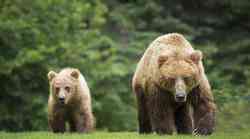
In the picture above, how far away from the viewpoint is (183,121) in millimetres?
15727

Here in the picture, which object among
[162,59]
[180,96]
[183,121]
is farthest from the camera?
[183,121]

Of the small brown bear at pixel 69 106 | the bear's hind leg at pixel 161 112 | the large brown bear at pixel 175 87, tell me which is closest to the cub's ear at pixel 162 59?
the large brown bear at pixel 175 87

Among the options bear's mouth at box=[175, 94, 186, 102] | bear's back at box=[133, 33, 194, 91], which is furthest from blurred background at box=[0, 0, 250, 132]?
bear's mouth at box=[175, 94, 186, 102]

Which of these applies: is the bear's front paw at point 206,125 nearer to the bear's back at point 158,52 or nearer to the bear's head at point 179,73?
the bear's head at point 179,73

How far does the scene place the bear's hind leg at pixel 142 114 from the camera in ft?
52.0

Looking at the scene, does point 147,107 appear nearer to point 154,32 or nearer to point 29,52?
point 29,52

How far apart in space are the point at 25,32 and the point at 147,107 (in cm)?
1496

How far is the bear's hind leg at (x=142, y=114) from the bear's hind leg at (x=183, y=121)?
56 cm

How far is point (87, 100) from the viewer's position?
18266mm

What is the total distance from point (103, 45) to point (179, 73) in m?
17.7

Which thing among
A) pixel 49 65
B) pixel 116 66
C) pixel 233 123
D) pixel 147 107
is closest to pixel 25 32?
pixel 49 65

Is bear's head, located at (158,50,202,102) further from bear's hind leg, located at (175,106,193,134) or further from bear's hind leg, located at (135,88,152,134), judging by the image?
bear's hind leg, located at (135,88,152,134)

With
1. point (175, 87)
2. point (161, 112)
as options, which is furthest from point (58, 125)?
point (175, 87)

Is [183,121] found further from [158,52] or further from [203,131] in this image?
[158,52]
